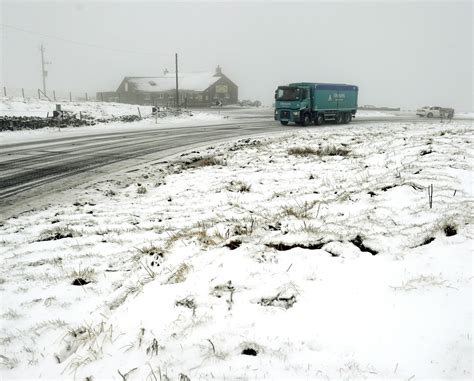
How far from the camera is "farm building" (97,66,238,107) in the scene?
7744 centimetres

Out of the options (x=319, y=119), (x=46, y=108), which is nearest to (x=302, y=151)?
(x=319, y=119)

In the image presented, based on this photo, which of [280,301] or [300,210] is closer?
[280,301]

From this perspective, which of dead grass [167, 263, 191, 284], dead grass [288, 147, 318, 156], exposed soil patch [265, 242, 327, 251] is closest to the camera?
dead grass [167, 263, 191, 284]

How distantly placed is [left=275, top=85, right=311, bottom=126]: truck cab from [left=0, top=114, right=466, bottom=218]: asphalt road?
9227 mm

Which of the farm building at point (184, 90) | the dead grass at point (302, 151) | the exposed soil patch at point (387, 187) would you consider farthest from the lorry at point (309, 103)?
the farm building at point (184, 90)

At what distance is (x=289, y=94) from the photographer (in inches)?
1038

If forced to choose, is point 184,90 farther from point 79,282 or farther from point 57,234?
point 79,282

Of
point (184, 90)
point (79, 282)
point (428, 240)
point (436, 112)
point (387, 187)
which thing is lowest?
point (79, 282)

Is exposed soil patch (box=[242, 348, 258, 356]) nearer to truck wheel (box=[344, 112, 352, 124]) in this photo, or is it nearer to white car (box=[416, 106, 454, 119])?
truck wheel (box=[344, 112, 352, 124])

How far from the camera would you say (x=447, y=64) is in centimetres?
16575

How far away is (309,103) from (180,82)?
193 feet

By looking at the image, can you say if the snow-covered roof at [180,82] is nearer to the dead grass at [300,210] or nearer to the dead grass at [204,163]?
the dead grass at [204,163]

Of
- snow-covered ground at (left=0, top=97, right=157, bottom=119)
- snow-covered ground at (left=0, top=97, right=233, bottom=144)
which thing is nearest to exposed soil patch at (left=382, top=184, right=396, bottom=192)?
snow-covered ground at (left=0, top=97, right=233, bottom=144)

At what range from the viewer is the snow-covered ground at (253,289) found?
2516mm
